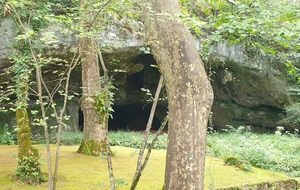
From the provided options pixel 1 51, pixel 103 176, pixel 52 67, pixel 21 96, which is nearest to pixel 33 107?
pixel 52 67

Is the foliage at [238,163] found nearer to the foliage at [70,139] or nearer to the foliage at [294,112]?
the foliage at [70,139]

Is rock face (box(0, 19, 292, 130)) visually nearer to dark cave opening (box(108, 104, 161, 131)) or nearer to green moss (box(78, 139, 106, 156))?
dark cave opening (box(108, 104, 161, 131))

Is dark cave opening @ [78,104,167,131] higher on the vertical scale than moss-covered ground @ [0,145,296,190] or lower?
lower

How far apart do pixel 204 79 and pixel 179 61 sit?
0.28 m

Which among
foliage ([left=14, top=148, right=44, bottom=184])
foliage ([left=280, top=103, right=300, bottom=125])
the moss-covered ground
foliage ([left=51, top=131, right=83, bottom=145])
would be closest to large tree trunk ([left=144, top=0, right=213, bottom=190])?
the moss-covered ground

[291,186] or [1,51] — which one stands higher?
[1,51]

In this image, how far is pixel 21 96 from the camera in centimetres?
379

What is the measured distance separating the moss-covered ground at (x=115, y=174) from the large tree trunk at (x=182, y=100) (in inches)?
59.2

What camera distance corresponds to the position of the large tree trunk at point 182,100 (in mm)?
2646

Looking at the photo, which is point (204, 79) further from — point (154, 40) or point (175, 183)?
point (175, 183)

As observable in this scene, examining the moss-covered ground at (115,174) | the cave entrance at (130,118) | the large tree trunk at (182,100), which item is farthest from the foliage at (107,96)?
the cave entrance at (130,118)

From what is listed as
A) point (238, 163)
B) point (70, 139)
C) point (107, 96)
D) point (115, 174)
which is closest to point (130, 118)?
point (70, 139)

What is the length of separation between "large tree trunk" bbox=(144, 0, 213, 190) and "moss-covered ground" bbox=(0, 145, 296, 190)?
1.50m

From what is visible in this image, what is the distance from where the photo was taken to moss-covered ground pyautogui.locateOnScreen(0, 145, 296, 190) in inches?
175
